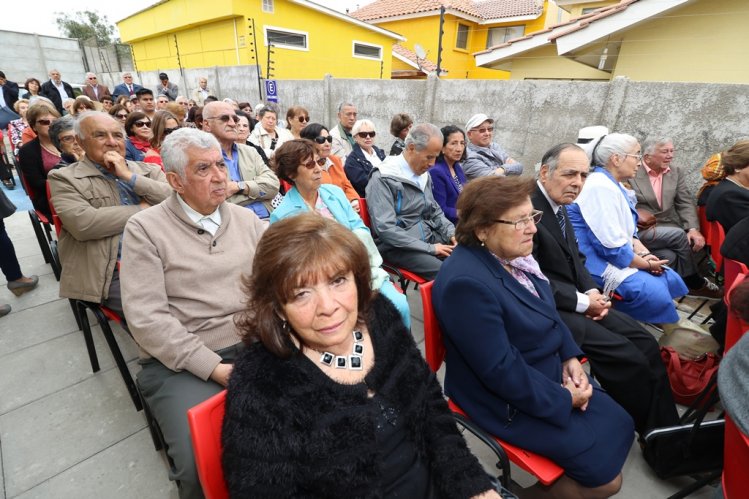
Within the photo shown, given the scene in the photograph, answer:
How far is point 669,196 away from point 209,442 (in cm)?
518

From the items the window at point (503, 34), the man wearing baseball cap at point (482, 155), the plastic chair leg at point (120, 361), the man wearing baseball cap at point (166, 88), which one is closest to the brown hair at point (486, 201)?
the plastic chair leg at point (120, 361)

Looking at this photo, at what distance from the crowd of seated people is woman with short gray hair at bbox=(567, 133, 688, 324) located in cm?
1

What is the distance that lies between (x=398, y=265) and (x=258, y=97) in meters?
11.4

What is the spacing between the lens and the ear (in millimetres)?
1938

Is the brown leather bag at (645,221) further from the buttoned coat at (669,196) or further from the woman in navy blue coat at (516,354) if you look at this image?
the woman in navy blue coat at (516,354)

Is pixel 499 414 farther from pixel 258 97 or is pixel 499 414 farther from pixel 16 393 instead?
pixel 258 97

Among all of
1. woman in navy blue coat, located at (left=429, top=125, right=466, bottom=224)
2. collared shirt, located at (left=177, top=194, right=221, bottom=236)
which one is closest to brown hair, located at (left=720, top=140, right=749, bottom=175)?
woman in navy blue coat, located at (left=429, top=125, right=466, bottom=224)

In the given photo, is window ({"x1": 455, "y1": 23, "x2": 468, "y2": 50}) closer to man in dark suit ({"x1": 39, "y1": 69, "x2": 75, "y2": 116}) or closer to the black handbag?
man in dark suit ({"x1": 39, "y1": 69, "x2": 75, "y2": 116})

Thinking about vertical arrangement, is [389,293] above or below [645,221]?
below

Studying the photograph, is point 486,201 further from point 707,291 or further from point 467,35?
point 467,35

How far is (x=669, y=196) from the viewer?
413 centimetres

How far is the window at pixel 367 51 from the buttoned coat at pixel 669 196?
16278 mm

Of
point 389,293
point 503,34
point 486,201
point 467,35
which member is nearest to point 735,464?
point 486,201

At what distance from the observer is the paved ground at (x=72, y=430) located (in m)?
1.95
